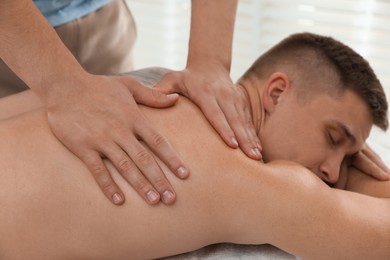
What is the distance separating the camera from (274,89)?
5.54ft

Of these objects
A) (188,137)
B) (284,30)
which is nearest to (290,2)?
(284,30)

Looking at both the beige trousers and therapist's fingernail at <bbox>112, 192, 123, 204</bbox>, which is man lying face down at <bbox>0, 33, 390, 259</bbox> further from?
the beige trousers

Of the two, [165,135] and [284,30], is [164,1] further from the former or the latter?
[165,135]

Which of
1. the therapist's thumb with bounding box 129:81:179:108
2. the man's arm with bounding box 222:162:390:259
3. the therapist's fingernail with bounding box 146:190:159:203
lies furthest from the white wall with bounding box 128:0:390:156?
the therapist's fingernail with bounding box 146:190:159:203

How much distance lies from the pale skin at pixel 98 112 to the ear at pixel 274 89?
0.14 metres

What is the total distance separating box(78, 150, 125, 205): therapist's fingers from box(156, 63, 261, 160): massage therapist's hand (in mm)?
279

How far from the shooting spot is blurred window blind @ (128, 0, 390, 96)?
2959 millimetres

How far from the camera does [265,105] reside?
170 centimetres

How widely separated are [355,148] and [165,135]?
1.72 ft

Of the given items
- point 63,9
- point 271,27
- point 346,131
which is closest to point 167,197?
point 346,131

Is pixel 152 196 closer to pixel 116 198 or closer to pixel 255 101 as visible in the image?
pixel 116 198

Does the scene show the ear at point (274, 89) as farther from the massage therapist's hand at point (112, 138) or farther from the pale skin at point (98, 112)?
the massage therapist's hand at point (112, 138)

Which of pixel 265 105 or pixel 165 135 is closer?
pixel 165 135

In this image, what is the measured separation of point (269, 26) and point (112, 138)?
1.94 meters
